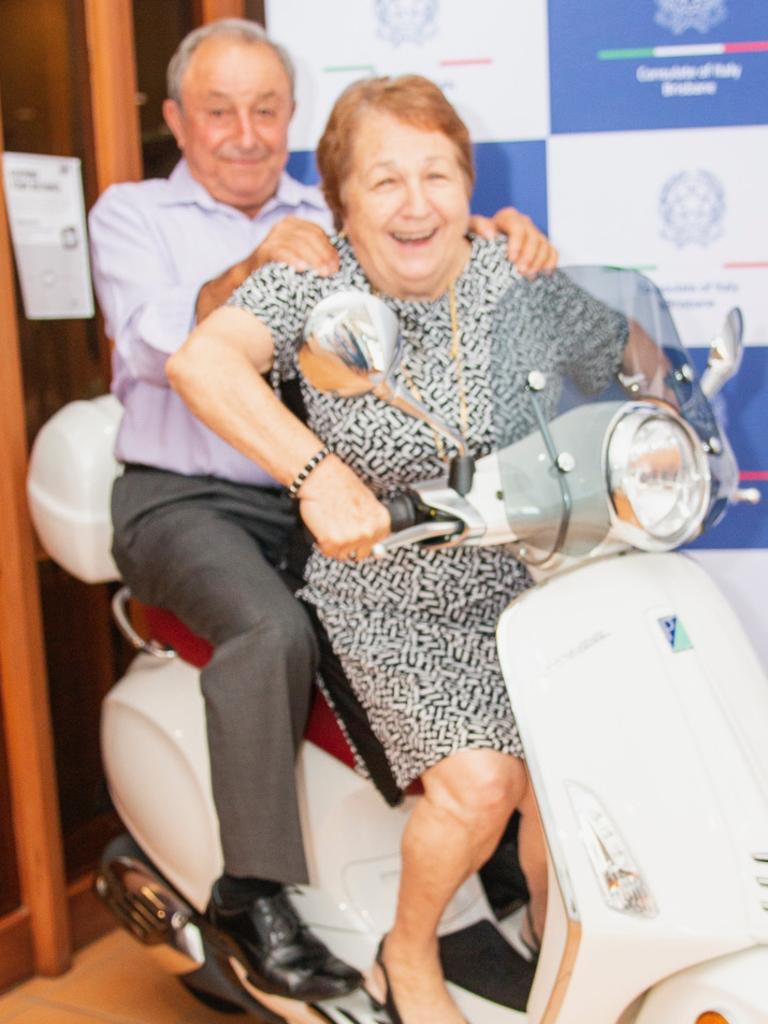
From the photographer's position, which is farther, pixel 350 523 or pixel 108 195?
pixel 108 195

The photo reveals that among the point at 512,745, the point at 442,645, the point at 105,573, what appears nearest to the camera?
the point at 512,745

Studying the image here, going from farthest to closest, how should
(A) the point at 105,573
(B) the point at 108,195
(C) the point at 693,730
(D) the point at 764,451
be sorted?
(D) the point at 764,451, (B) the point at 108,195, (A) the point at 105,573, (C) the point at 693,730

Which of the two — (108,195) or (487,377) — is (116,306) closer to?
(108,195)

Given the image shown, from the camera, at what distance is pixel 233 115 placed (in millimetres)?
2203

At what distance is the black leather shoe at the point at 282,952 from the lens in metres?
1.65

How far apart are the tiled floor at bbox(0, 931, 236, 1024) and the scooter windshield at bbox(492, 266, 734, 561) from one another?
1.23m

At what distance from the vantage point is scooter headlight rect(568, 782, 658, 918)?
1232mm

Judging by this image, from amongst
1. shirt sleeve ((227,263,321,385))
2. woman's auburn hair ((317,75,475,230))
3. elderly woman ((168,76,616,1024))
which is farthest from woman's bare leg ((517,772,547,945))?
woman's auburn hair ((317,75,475,230))

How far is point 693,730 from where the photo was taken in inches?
50.6

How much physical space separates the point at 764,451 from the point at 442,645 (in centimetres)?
115

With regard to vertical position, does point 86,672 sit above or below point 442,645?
below

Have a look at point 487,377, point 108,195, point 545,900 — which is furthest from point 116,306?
point 545,900

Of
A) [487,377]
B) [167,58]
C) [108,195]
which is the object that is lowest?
[487,377]

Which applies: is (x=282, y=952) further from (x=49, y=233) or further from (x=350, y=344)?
(x=49, y=233)
